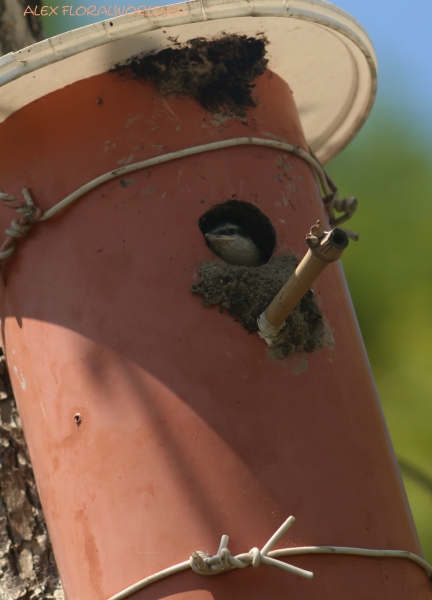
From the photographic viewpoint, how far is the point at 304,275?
1.84 metres

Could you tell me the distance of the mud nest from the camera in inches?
83.4

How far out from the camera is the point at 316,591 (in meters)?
1.85

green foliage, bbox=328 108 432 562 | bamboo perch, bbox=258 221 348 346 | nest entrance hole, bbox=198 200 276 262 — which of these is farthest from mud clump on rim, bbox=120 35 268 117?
green foliage, bbox=328 108 432 562

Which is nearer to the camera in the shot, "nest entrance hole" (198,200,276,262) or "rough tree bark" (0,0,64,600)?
"nest entrance hole" (198,200,276,262)

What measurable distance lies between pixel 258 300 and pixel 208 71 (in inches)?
30.7

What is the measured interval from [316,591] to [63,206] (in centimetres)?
119

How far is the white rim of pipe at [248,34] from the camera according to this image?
2201 millimetres

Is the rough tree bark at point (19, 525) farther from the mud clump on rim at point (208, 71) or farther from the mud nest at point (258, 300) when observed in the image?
the mud clump on rim at point (208, 71)

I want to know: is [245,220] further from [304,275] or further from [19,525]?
[19,525]

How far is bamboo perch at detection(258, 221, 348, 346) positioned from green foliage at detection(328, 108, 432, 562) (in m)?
1.92

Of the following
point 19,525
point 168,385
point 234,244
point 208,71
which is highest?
point 208,71

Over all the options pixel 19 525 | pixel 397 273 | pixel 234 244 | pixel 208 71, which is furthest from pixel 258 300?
pixel 397 273

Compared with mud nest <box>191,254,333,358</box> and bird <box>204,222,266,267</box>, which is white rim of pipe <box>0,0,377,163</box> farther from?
mud nest <box>191,254,333,358</box>

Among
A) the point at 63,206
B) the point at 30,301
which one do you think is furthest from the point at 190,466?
the point at 63,206
